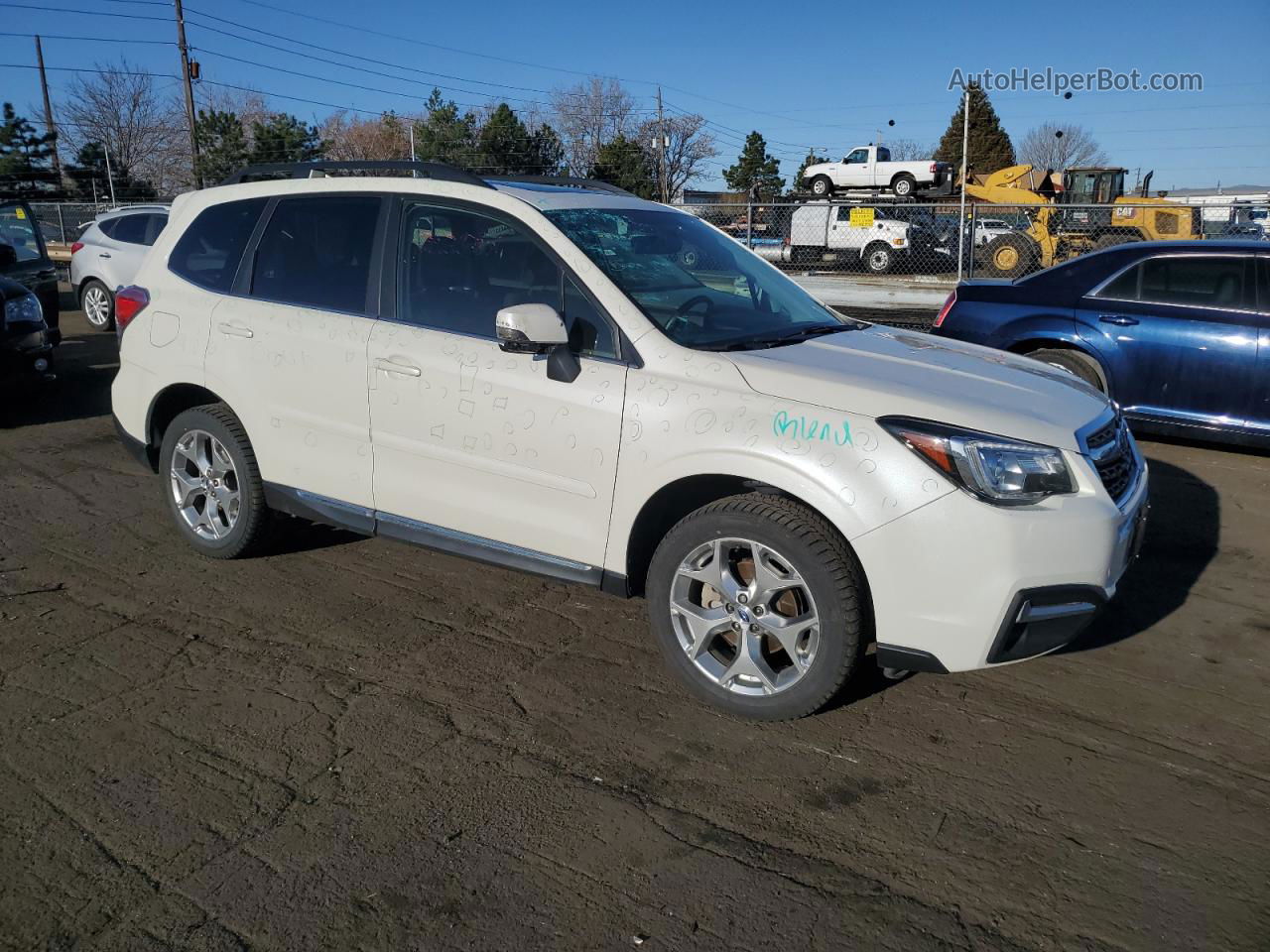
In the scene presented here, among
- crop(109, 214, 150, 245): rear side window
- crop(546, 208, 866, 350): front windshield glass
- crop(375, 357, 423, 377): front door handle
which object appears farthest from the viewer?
crop(109, 214, 150, 245): rear side window

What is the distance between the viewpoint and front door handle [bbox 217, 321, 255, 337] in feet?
16.1

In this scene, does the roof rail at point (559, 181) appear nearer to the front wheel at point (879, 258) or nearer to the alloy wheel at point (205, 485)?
the alloy wheel at point (205, 485)

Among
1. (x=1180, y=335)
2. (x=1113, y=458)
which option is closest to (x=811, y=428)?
(x=1113, y=458)

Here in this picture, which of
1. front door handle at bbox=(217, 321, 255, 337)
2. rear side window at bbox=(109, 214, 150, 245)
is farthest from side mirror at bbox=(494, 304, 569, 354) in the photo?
rear side window at bbox=(109, 214, 150, 245)

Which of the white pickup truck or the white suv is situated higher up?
the white pickup truck

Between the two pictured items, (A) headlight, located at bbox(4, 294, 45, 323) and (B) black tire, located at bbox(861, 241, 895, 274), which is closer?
(A) headlight, located at bbox(4, 294, 45, 323)

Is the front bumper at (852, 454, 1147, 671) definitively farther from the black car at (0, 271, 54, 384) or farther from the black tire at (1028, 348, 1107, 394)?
the black car at (0, 271, 54, 384)

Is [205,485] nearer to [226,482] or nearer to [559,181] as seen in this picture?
[226,482]

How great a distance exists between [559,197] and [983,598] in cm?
245

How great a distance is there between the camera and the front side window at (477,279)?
4.03 meters

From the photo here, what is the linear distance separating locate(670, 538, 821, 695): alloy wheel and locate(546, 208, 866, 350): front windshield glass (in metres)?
0.82

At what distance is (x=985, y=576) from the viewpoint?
10.8 feet

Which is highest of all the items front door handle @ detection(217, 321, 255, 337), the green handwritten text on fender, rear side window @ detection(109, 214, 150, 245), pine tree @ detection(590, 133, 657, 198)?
pine tree @ detection(590, 133, 657, 198)

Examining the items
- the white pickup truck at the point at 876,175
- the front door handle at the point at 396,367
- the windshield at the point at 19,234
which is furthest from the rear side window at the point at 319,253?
the white pickup truck at the point at 876,175
